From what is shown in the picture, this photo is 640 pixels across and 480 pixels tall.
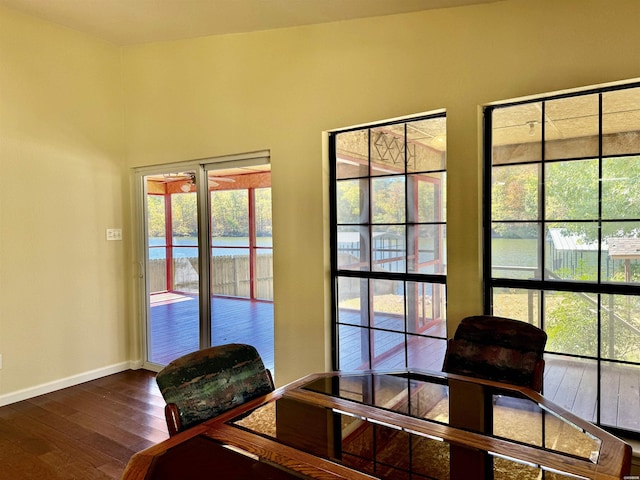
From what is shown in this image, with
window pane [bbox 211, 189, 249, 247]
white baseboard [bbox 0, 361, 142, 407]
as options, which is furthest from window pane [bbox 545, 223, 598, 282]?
white baseboard [bbox 0, 361, 142, 407]

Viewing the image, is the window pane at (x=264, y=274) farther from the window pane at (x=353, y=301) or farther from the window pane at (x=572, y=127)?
the window pane at (x=572, y=127)

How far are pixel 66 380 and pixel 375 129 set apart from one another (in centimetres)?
354

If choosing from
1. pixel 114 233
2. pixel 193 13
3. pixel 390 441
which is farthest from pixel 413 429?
pixel 114 233

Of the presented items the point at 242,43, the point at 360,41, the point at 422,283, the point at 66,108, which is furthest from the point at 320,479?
the point at 66,108

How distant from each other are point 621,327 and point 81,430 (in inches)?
141

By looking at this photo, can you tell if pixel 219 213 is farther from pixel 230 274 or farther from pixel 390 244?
pixel 390 244

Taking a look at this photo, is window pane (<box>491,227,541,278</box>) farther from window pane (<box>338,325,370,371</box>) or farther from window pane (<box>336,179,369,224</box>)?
window pane (<box>338,325,370,371</box>)

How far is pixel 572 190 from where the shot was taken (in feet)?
8.08

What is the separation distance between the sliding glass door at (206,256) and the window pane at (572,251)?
2.18 meters

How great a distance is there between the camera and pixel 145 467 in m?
1.23

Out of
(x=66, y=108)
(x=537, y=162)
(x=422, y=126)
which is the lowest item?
(x=537, y=162)

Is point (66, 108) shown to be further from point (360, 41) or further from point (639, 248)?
point (639, 248)

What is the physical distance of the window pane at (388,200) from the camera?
10.0 ft

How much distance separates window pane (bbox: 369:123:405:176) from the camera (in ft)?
9.99
